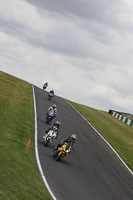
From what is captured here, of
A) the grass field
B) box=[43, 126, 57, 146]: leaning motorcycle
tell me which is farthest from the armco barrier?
box=[43, 126, 57, 146]: leaning motorcycle

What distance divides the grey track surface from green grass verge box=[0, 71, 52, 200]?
0.66 m

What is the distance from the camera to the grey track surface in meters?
14.2

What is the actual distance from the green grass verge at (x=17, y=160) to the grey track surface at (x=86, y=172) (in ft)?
2.18

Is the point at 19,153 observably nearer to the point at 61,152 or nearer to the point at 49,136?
the point at 61,152

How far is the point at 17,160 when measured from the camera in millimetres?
15539

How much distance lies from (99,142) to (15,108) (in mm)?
7798

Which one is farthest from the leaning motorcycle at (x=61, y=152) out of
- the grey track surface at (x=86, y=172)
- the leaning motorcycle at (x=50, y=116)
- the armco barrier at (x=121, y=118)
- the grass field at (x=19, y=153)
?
the armco barrier at (x=121, y=118)

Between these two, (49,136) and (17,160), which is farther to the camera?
(49,136)

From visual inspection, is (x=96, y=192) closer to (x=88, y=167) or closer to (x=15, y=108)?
(x=88, y=167)

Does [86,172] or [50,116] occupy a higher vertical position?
[50,116]

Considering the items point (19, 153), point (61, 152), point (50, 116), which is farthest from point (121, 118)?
point (19, 153)

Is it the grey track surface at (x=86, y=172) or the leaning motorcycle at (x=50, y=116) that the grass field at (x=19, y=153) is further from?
the leaning motorcycle at (x=50, y=116)

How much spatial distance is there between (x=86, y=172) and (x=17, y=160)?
13.4ft

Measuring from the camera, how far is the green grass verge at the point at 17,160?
11526 millimetres
